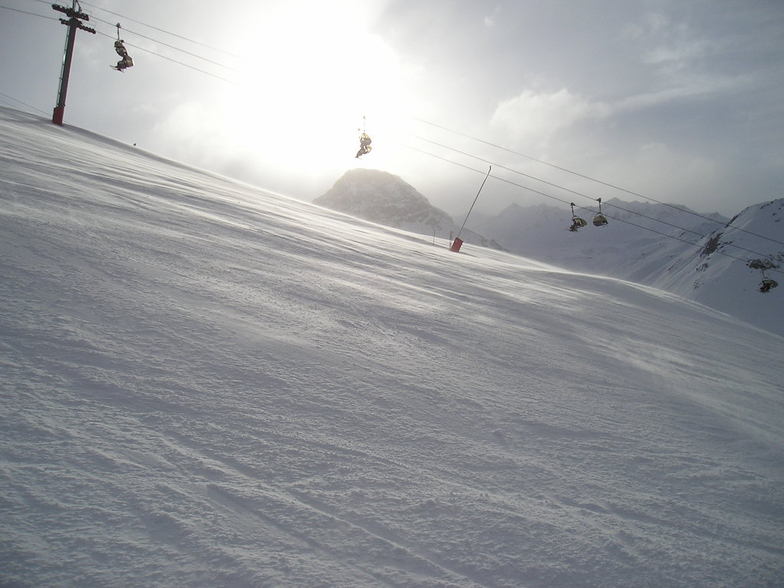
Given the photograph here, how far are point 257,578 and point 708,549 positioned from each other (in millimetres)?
1544

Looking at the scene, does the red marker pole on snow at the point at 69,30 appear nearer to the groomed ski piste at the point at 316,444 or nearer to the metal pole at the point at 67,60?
the metal pole at the point at 67,60

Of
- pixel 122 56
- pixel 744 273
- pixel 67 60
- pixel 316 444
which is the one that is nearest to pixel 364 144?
pixel 122 56

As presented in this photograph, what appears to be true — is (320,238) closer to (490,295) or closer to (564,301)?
(490,295)

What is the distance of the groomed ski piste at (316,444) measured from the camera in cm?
103

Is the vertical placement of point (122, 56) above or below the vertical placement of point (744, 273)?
below

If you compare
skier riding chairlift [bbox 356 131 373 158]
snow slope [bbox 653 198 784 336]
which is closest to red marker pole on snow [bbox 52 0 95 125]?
skier riding chairlift [bbox 356 131 373 158]

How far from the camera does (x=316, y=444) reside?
57.6 inches

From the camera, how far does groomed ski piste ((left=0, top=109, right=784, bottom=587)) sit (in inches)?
40.4

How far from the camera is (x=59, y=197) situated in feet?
12.2

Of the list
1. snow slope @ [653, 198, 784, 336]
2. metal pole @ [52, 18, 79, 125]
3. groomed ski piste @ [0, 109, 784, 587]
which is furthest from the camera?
snow slope @ [653, 198, 784, 336]

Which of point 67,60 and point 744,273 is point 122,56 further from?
point 744,273

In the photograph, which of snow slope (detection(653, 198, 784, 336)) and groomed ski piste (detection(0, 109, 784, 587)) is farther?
snow slope (detection(653, 198, 784, 336))

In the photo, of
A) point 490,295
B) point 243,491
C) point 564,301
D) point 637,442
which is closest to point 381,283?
point 490,295

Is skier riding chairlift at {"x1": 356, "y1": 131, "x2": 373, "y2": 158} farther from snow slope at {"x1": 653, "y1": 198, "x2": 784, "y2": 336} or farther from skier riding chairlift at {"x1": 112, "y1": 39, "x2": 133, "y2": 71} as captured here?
snow slope at {"x1": 653, "y1": 198, "x2": 784, "y2": 336}
